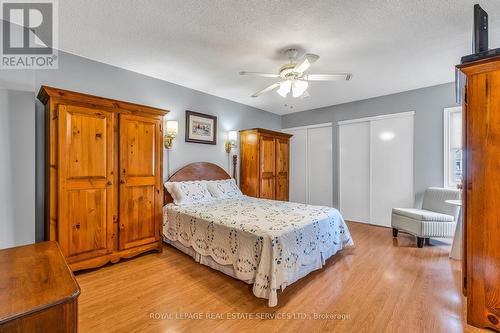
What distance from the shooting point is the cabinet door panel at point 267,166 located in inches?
184

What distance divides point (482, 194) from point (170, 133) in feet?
11.6

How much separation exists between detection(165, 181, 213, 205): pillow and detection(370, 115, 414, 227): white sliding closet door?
329cm

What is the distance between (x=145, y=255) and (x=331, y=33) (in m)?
3.45

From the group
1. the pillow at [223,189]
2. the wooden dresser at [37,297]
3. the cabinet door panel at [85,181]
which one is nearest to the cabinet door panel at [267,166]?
the pillow at [223,189]

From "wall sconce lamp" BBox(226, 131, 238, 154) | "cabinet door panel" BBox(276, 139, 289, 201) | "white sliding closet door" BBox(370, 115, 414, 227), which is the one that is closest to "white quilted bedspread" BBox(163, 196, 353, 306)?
"wall sconce lamp" BBox(226, 131, 238, 154)

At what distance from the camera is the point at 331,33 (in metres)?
2.34

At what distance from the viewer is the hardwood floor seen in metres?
1.79

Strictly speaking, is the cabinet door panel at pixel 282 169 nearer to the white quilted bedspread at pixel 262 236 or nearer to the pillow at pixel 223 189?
the pillow at pixel 223 189

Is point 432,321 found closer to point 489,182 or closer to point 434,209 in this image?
point 489,182

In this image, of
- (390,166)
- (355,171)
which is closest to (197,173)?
(355,171)

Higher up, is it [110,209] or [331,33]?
[331,33]

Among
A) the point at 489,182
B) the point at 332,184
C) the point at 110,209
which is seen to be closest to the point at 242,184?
the point at 332,184

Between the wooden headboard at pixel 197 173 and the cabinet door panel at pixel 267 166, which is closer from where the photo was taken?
the wooden headboard at pixel 197 173

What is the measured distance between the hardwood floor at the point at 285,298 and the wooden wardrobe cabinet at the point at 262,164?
6.87 feet
